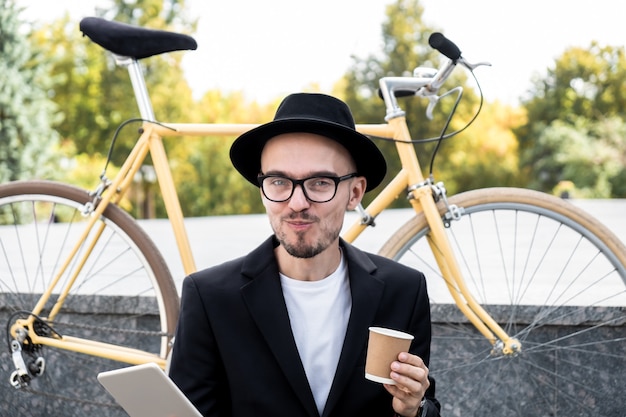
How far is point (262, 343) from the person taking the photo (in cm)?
181

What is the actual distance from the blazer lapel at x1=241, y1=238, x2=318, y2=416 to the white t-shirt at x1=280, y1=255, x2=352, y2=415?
0.17 ft

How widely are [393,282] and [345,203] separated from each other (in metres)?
0.24

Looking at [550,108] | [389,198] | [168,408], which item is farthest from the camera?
[550,108]

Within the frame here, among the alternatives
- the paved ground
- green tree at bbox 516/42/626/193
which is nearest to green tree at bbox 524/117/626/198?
green tree at bbox 516/42/626/193

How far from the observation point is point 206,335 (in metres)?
1.83

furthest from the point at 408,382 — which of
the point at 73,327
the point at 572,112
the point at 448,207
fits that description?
the point at 572,112

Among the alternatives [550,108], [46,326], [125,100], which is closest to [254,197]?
[125,100]

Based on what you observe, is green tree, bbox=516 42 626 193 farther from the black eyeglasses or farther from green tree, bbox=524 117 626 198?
the black eyeglasses

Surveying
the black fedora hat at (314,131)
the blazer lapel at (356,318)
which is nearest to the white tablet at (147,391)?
the blazer lapel at (356,318)

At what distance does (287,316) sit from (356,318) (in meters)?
0.16

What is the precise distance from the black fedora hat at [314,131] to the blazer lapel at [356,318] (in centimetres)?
23

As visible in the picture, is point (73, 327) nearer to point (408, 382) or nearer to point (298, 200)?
point (298, 200)

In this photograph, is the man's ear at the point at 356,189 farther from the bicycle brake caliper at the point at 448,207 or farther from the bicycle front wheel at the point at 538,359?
the bicycle front wheel at the point at 538,359

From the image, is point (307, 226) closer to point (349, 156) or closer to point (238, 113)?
point (349, 156)
